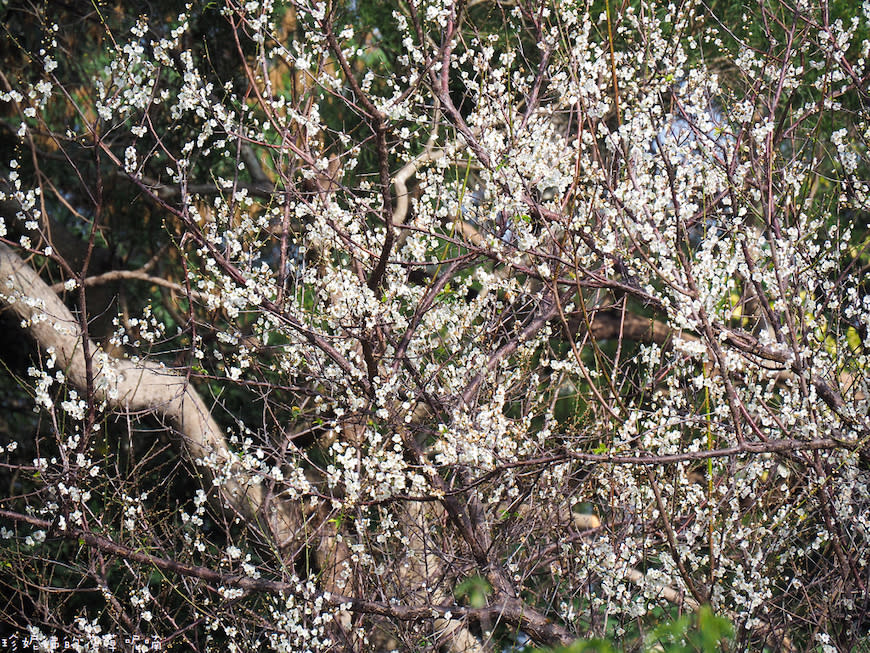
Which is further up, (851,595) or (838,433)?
(838,433)

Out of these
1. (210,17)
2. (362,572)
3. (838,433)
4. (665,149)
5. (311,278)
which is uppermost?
(210,17)

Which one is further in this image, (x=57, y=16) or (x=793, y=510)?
(x=57, y=16)

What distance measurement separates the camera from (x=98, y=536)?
9.67 feet

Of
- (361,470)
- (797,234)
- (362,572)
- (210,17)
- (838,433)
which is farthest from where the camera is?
(210,17)

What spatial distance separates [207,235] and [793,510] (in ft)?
7.15

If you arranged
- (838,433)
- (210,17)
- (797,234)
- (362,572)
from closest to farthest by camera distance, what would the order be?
(838,433) → (797,234) → (362,572) → (210,17)

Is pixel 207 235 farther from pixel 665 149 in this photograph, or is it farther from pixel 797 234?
pixel 797 234

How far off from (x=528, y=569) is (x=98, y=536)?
1567 millimetres

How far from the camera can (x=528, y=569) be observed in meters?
3.07

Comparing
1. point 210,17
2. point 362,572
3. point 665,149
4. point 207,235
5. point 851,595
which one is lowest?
point 362,572

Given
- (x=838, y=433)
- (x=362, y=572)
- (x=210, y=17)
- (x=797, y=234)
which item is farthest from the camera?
(x=210, y=17)

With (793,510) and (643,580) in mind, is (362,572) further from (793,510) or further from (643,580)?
(793,510)

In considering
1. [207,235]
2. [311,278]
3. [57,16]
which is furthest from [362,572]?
[57,16]

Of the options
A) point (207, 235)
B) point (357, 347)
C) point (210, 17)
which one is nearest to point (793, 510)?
point (357, 347)
